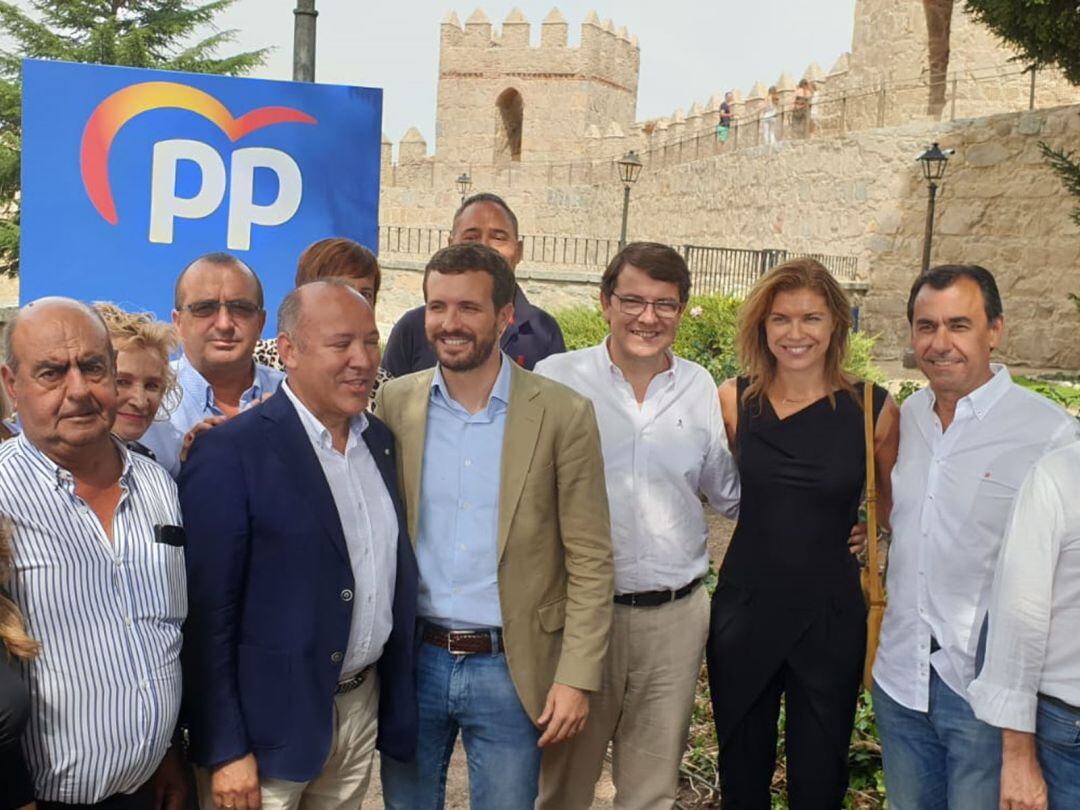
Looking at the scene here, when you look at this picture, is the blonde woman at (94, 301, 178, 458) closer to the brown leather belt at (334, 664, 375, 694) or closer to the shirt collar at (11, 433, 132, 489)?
the shirt collar at (11, 433, 132, 489)

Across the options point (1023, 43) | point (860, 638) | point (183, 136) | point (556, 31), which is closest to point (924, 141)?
point (1023, 43)

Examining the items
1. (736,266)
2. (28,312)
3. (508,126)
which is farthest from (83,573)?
(508,126)

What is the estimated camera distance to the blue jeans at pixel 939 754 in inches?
95.4

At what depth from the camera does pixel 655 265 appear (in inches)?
117

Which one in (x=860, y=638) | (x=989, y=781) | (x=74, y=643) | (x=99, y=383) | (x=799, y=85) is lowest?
(x=989, y=781)

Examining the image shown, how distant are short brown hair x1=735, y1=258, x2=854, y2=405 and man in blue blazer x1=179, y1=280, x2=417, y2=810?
1.21m

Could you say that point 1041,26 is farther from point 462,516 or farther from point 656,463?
point 462,516

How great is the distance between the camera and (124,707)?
199 cm

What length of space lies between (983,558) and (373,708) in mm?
1564

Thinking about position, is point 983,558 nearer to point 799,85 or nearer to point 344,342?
point 344,342

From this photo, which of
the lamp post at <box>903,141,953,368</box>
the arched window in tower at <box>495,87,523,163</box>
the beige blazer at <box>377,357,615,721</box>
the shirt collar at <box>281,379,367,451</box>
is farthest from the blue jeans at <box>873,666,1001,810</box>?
the arched window in tower at <box>495,87,523,163</box>

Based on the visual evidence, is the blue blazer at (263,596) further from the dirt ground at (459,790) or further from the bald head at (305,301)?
the dirt ground at (459,790)

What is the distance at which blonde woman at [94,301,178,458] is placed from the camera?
2.50m

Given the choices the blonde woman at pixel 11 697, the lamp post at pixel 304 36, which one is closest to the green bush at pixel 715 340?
the lamp post at pixel 304 36
